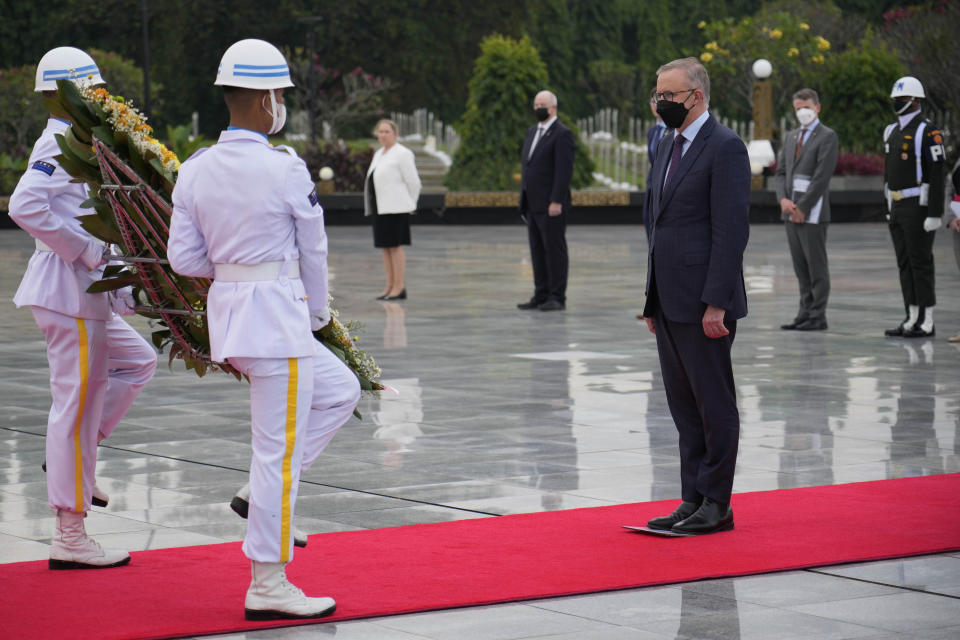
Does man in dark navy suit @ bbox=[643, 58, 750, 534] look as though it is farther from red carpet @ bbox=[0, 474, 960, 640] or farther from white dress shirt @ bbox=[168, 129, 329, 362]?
white dress shirt @ bbox=[168, 129, 329, 362]

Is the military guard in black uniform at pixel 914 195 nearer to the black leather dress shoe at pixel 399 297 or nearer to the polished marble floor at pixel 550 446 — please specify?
the polished marble floor at pixel 550 446

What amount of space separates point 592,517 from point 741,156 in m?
1.63

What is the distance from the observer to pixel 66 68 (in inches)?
239

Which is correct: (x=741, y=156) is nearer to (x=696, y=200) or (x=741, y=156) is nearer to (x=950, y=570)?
(x=696, y=200)

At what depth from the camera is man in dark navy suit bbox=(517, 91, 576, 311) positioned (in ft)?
→ 51.3

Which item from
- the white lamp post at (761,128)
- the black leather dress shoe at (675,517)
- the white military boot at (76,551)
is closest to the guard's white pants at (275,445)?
the white military boot at (76,551)

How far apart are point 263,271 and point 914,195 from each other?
9.05 metres

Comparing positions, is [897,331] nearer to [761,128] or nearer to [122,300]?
[122,300]

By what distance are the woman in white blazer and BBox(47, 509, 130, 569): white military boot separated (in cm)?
1108

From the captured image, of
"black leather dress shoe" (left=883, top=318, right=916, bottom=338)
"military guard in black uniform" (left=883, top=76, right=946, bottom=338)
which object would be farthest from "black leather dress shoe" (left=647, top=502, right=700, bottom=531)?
"black leather dress shoe" (left=883, top=318, right=916, bottom=338)

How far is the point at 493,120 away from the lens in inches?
1284

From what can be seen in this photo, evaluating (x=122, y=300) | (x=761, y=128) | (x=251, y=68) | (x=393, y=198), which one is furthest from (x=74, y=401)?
(x=761, y=128)

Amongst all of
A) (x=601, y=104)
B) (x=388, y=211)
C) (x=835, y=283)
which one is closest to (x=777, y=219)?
(x=835, y=283)

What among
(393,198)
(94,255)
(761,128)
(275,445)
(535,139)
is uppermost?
(94,255)
